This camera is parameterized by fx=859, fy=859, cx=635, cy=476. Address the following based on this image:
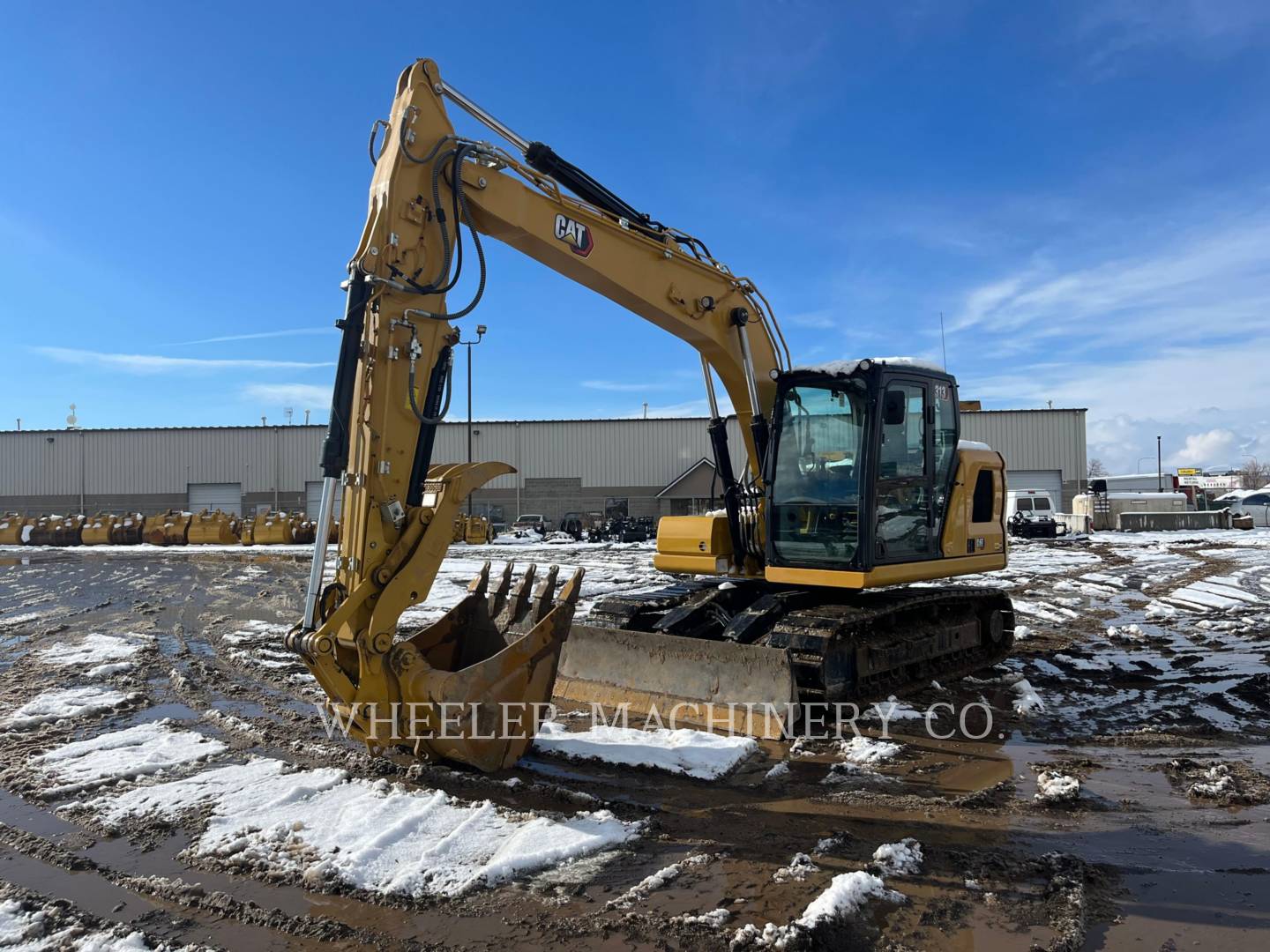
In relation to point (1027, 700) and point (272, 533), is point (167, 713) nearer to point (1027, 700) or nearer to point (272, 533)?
point (1027, 700)

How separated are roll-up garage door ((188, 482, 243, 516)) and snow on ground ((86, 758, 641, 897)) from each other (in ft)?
150

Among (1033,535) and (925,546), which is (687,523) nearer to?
(925,546)

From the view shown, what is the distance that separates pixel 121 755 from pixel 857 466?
215 inches

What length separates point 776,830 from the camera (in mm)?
4254

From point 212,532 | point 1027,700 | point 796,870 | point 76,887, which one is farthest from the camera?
point 212,532

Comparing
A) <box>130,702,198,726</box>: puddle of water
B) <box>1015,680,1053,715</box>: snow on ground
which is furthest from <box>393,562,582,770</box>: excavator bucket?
<box>1015,680,1053,715</box>: snow on ground

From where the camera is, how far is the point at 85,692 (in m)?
7.00

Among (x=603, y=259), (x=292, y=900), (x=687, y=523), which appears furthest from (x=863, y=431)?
(x=292, y=900)

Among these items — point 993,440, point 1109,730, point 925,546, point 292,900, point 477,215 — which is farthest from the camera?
point 993,440

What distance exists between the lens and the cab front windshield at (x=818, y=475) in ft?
22.3

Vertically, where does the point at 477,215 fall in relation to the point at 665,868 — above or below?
above

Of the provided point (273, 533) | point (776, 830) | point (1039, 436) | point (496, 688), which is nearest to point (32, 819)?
point (496, 688)

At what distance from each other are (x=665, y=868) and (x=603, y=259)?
434cm

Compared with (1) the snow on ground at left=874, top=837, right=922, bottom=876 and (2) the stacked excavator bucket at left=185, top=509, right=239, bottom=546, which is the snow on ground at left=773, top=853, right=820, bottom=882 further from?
(2) the stacked excavator bucket at left=185, top=509, right=239, bottom=546
